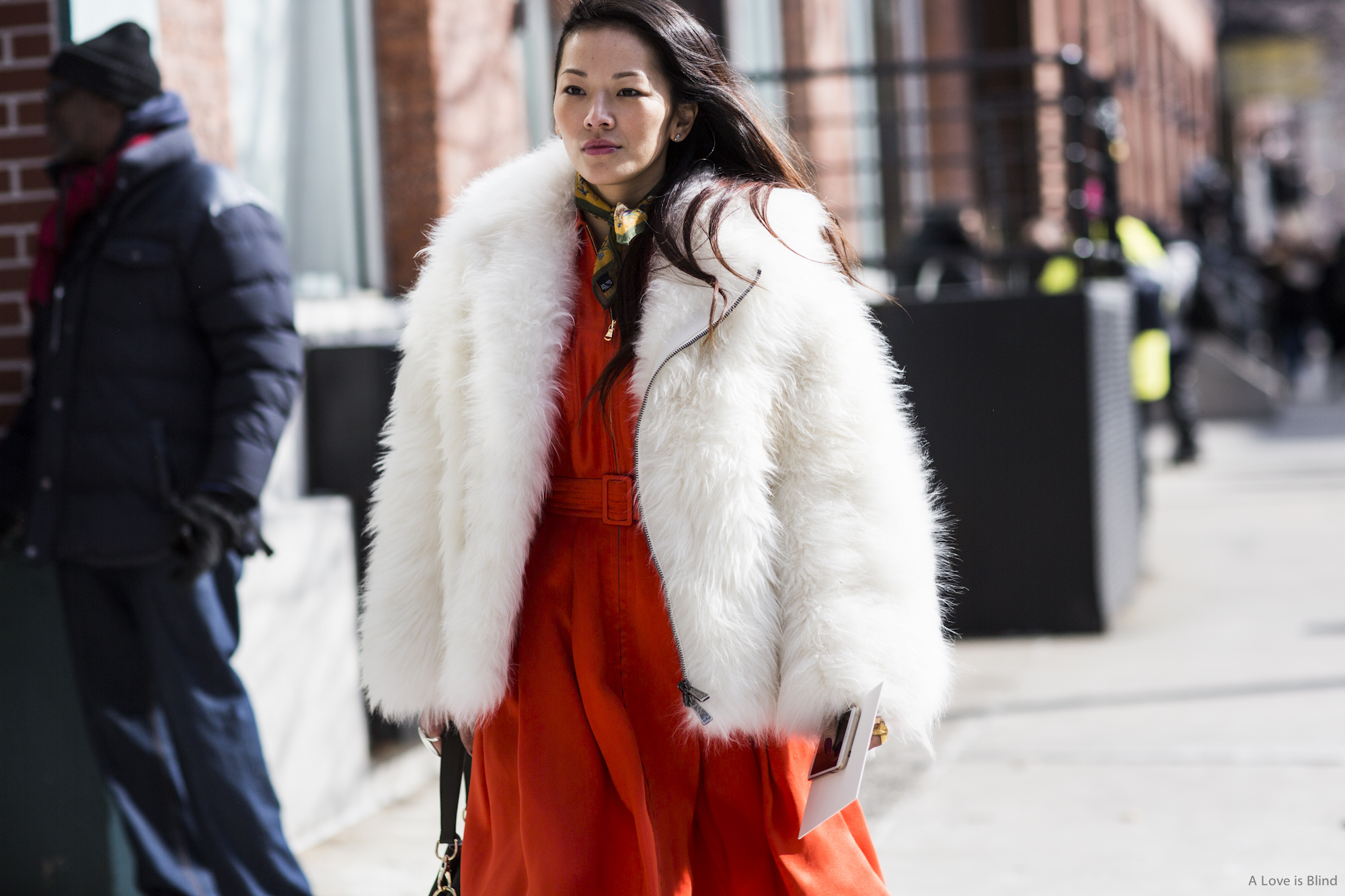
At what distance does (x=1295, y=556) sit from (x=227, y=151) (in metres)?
6.78

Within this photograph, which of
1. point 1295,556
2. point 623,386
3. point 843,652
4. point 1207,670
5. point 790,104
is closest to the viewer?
point 843,652

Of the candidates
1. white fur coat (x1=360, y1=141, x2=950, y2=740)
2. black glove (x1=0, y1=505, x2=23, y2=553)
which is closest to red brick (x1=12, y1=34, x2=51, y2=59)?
black glove (x1=0, y1=505, x2=23, y2=553)

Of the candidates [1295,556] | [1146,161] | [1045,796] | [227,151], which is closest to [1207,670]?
[1045,796]

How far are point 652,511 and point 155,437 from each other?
5.55 ft

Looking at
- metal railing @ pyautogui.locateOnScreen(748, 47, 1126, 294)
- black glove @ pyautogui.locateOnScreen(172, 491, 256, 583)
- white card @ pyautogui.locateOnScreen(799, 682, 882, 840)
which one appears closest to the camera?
white card @ pyautogui.locateOnScreen(799, 682, 882, 840)

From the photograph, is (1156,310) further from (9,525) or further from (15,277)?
Answer: (9,525)

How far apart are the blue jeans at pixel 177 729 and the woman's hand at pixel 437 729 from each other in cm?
118

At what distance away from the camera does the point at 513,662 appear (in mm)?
2695

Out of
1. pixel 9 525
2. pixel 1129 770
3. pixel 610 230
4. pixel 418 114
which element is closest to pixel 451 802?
pixel 610 230

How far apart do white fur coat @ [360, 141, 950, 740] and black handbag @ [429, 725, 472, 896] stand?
127 millimetres

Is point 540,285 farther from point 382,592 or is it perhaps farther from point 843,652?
point 843,652

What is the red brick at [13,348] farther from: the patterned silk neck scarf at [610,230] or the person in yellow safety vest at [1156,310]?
the person in yellow safety vest at [1156,310]

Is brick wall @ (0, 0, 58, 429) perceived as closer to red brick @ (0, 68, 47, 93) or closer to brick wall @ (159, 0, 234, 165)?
red brick @ (0, 68, 47, 93)

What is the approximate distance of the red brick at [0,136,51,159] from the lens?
172 inches
